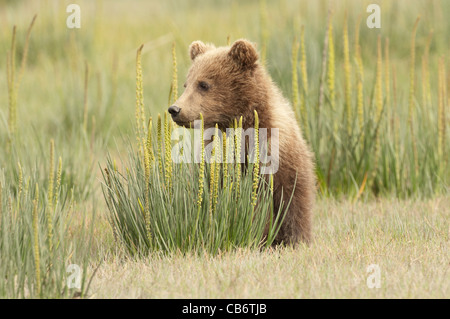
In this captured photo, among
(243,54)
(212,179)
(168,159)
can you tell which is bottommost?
(212,179)

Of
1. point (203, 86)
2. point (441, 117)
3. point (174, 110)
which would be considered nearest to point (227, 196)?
point (174, 110)

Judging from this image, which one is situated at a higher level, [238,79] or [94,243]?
[238,79]

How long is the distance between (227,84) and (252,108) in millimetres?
239

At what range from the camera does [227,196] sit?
4.13 metres

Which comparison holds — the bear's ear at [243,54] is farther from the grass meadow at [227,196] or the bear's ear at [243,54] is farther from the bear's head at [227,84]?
the grass meadow at [227,196]

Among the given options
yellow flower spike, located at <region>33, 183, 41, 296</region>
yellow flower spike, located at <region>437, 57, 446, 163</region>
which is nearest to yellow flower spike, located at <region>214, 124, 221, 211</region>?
yellow flower spike, located at <region>33, 183, 41, 296</region>

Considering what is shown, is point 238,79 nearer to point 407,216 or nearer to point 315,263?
point 315,263

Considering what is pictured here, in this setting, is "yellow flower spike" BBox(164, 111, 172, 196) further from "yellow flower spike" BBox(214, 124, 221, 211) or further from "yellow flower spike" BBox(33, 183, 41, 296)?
"yellow flower spike" BBox(33, 183, 41, 296)

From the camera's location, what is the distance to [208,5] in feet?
46.5

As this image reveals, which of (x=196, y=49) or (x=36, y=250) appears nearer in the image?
(x=36, y=250)

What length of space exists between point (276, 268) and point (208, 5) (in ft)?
36.6

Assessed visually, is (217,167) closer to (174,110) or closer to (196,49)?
(174,110)

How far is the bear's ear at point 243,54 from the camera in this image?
176 inches
